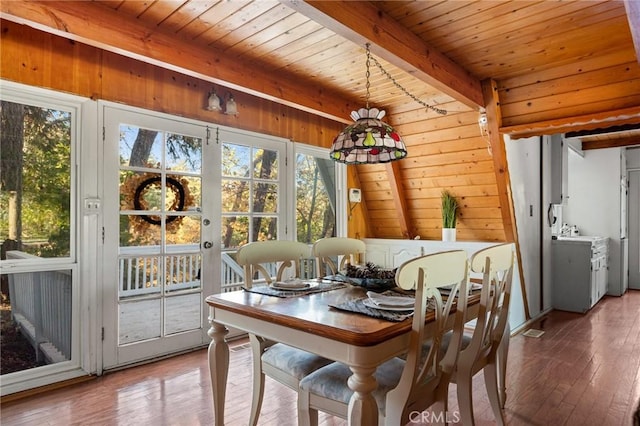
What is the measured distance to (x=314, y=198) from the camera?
4.37 metres

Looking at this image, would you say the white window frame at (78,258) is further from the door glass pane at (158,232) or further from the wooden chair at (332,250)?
the wooden chair at (332,250)

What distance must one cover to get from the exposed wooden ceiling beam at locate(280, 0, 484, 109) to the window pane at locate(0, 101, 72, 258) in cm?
189

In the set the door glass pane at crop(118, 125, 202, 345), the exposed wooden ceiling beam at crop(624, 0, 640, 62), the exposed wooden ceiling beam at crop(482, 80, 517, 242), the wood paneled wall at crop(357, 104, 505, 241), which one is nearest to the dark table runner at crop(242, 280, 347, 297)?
the door glass pane at crop(118, 125, 202, 345)

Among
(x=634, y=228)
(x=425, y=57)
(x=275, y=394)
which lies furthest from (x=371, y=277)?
(x=634, y=228)

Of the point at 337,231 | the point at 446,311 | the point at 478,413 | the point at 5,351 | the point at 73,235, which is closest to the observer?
the point at 446,311

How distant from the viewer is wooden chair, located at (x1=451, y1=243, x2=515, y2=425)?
5.54 feet

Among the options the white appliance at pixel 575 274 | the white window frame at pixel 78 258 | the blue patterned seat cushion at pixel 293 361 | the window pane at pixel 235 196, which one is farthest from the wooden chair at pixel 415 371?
the white appliance at pixel 575 274

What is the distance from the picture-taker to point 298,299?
6.04 ft

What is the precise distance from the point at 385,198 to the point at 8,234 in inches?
140

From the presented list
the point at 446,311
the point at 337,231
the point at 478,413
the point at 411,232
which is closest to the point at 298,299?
the point at 446,311

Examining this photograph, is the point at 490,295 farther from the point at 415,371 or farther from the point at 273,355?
the point at 273,355

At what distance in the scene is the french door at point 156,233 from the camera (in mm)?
2789

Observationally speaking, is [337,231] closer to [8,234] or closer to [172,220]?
[172,220]

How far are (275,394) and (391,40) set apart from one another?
2.33 metres
